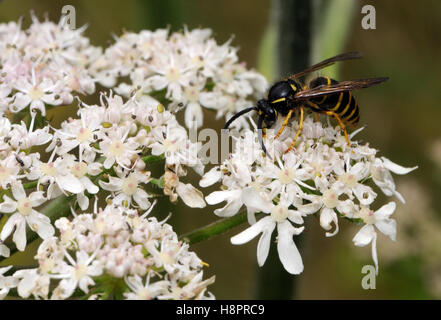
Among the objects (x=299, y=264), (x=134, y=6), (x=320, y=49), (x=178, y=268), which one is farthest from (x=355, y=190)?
(x=134, y=6)

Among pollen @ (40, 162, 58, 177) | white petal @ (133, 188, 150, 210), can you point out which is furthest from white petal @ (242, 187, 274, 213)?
pollen @ (40, 162, 58, 177)

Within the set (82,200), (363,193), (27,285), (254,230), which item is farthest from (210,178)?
(27,285)

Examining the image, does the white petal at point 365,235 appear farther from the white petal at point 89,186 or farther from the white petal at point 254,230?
the white petal at point 89,186

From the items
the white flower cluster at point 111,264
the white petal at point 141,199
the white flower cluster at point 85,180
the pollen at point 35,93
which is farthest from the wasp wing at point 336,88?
the pollen at point 35,93

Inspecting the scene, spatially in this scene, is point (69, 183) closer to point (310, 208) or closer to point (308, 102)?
point (310, 208)

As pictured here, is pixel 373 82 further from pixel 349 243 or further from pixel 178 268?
pixel 349 243
